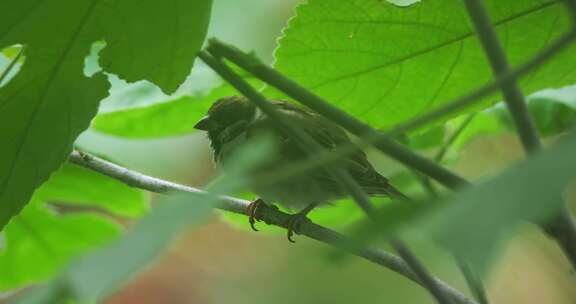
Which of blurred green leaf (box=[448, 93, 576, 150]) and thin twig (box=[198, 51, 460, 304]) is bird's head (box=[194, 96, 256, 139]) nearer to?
blurred green leaf (box=[448, 93, 576, 150])

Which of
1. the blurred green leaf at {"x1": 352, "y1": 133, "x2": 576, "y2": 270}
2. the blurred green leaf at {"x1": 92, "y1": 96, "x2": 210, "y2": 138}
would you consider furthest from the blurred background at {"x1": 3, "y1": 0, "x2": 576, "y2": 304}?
the blurred green leaf at {"x1": 352, "y1": 133, "x2": 576, "y2": 270}

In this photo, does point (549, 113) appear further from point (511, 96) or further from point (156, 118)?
point (511, 96)

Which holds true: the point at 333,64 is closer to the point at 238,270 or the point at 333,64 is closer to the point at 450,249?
the point at 450,249

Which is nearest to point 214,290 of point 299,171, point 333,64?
point 333,64

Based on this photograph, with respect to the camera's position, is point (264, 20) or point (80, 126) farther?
point (264, 20)

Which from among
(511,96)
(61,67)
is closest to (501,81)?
(511,96)

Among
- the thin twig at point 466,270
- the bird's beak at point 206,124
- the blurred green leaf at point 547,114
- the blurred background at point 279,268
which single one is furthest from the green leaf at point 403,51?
the blurred background at point 279,268
